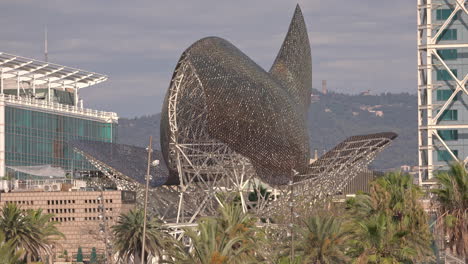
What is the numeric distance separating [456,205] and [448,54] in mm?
61070

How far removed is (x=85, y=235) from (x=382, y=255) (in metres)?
54.6

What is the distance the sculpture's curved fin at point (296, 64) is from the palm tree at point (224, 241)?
29733 mm

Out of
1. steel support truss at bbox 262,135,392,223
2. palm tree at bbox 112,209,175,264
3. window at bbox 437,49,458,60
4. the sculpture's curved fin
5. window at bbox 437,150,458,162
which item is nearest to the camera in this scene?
palm tree at bbox 112,209,175,264

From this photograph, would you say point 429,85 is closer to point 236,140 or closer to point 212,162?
point 212,162

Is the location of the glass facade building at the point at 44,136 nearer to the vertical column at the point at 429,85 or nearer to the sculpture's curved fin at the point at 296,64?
the sculpture's curved fin at the point at 296,64

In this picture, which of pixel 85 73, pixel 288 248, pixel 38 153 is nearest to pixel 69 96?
pixel 85 73

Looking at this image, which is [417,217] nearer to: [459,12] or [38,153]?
[459,12]

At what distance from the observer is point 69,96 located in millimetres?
174625

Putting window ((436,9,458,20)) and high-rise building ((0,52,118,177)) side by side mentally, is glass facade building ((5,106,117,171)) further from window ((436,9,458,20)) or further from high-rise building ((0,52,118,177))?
window ((436,9,458,20))

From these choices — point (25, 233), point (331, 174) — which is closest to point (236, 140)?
point (331, 174)

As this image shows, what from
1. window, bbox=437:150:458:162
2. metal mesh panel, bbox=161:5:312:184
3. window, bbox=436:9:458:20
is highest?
window, bbox=436:9:458:20

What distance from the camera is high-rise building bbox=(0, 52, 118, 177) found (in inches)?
6117

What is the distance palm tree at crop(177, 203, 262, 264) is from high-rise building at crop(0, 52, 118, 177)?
68.7 metres

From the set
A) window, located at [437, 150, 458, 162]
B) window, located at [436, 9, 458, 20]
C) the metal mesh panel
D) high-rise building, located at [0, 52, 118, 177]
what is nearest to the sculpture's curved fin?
the metal mesh panel
